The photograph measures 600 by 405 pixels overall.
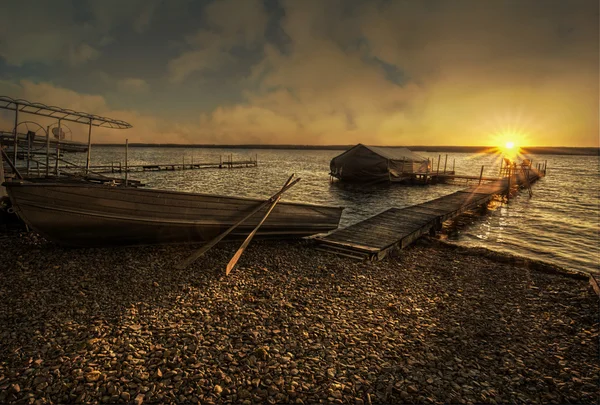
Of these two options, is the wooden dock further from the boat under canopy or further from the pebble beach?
the pebble beach

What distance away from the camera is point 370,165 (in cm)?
4231

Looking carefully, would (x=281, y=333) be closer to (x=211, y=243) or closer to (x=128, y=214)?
(x=211, y=243)

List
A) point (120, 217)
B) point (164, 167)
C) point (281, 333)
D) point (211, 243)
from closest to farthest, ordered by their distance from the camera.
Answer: point (281, 333)
point (120, 217)
point (211, 243)
point (164, 167)

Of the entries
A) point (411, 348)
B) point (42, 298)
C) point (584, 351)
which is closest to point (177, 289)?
point (42, 298)

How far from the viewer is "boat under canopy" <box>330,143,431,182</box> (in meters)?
41.9

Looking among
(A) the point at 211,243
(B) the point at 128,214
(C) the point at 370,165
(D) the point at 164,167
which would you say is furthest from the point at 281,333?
(D) the point at 164,167

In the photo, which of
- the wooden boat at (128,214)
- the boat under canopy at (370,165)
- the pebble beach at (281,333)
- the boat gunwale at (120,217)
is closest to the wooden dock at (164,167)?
the boat under canopy at (370,165)

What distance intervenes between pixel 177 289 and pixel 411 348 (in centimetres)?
521

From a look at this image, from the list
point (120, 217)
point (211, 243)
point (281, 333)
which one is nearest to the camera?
point (281, 333)

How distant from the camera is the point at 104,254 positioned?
9.75m

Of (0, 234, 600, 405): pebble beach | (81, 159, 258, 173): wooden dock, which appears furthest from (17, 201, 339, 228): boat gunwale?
(81, 159, 258, 173): wooden dock

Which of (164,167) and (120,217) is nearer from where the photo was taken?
(120,217)

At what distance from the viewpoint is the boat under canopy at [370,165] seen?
4191 centimetres

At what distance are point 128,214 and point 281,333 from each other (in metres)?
6.40
